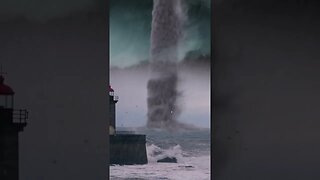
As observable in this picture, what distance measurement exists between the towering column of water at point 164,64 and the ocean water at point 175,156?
17 centimetres

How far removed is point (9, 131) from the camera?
179 inches

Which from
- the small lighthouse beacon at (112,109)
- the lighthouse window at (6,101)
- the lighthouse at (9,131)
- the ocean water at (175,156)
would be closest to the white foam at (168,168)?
the ocean water at (175,156)

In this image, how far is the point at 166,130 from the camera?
5129 millimetres

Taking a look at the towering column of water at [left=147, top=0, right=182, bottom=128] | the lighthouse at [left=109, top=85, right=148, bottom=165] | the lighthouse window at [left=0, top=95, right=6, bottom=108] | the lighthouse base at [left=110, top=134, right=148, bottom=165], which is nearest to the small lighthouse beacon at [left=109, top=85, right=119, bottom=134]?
the lighthouse at [left=109, top=85, right=148, bottom=165]

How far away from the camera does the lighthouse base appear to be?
5109mm

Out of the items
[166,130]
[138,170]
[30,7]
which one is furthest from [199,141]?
[30,7]

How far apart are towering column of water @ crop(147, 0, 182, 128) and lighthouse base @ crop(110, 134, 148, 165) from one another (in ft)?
0.72

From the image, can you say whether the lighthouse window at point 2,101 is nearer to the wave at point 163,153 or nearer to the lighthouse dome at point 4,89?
the lighthouse dome at point 4,89

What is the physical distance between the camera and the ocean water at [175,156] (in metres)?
4.89

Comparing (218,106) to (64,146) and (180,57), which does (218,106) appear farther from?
(64,146)

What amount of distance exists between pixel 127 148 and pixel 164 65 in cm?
91

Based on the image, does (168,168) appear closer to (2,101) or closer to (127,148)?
(127,148)

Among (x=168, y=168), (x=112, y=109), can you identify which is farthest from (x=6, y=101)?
(x=168, y=168)

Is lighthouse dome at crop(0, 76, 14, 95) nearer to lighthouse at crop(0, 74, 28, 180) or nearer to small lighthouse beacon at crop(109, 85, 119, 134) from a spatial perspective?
lighthouse at crop(0, 74, 28, 180)
